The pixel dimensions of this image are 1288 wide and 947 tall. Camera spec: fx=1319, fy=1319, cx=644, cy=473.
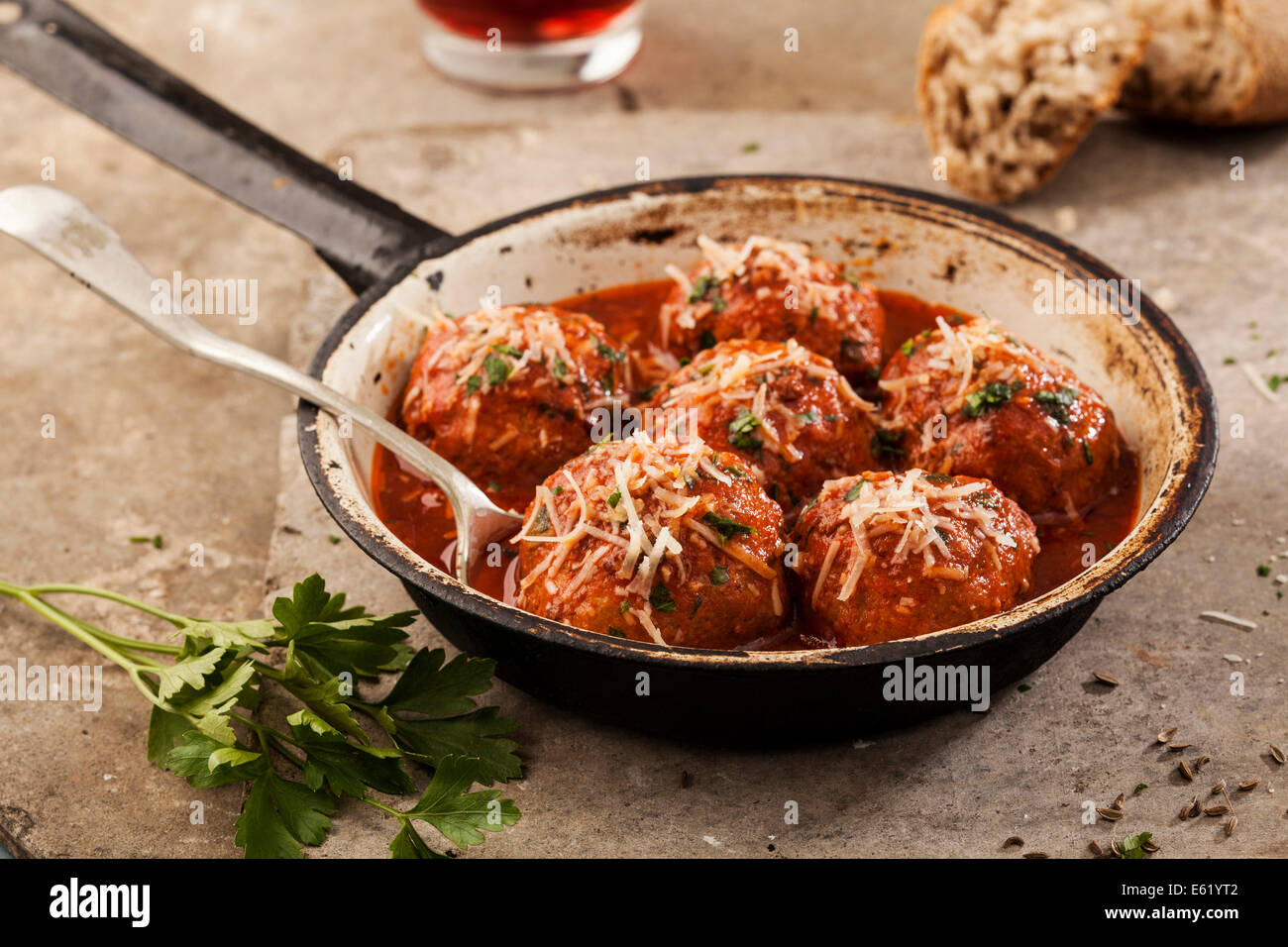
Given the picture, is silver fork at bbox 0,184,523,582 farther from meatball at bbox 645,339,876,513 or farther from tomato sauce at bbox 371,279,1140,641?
meatball at bbox 645,339,876,513

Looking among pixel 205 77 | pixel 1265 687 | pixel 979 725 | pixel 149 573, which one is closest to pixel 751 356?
pixel 979 725

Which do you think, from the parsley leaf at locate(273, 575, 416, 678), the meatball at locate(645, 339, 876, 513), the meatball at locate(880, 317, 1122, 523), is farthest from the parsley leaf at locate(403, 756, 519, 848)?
the meatball at locate(880, 317, 1122, 523)

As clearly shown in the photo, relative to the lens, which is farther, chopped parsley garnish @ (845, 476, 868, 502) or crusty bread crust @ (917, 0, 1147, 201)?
crusty bread crust @ (917, 0, 1147, 201)

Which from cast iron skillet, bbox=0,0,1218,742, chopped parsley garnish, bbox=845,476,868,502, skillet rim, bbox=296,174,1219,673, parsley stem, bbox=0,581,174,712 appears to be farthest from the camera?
parsley stem, bbox=0,581,174,712

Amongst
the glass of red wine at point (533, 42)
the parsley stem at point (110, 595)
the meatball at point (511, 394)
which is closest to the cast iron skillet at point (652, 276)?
the meatball at point (511, 394)

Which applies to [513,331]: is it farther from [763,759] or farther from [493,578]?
[763,759]

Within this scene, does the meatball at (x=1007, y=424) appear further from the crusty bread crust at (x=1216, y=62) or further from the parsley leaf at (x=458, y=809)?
the crusty bread crust at (x=1216, y=62)

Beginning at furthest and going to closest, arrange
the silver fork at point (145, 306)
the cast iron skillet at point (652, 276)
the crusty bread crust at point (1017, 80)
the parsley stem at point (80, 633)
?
the crusty bread crust at point (1017, 80) < the silver fork at point (145, 306) < the parsley stem at point (80, 633) < the cast iron skillet at point (652, 276)
